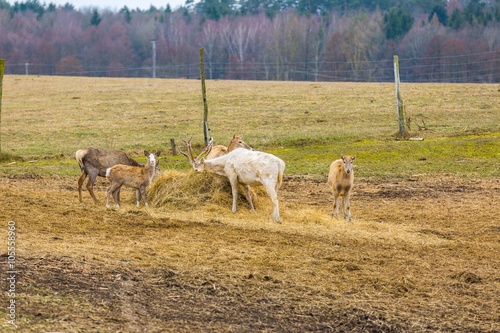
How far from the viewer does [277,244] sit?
1300 cm

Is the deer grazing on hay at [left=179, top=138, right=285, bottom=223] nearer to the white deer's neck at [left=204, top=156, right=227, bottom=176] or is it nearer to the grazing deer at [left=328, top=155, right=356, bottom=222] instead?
the white deer's neck at [left=204, top=156, right=227, bottom=176]

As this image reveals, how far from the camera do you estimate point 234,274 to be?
1090 centimetres

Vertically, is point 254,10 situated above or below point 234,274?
above

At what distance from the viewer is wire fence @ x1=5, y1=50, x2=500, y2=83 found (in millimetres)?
61188

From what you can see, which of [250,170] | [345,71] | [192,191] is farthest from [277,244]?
[345,71]

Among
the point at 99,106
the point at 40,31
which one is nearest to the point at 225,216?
the point at 99,106

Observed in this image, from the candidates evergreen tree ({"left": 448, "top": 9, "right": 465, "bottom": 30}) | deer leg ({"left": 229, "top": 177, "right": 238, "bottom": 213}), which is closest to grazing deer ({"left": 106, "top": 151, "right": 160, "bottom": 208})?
deer leg ({"left": 229, "top": 177, "right": 238, "bottom": 213})

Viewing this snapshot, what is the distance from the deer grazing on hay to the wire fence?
4149 cm

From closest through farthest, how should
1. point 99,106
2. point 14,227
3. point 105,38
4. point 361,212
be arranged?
1. point 14,227
2. point 361,212
3. point 99,106
4. point 105,38

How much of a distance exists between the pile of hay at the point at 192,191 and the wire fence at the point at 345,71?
136 feet

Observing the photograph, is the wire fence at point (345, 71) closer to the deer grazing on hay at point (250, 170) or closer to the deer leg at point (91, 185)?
the deer grazing on hay at point (250, 170)

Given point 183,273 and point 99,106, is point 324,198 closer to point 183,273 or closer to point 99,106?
point 183,273

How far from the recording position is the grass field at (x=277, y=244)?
9.41 meters

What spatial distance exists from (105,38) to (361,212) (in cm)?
9871
